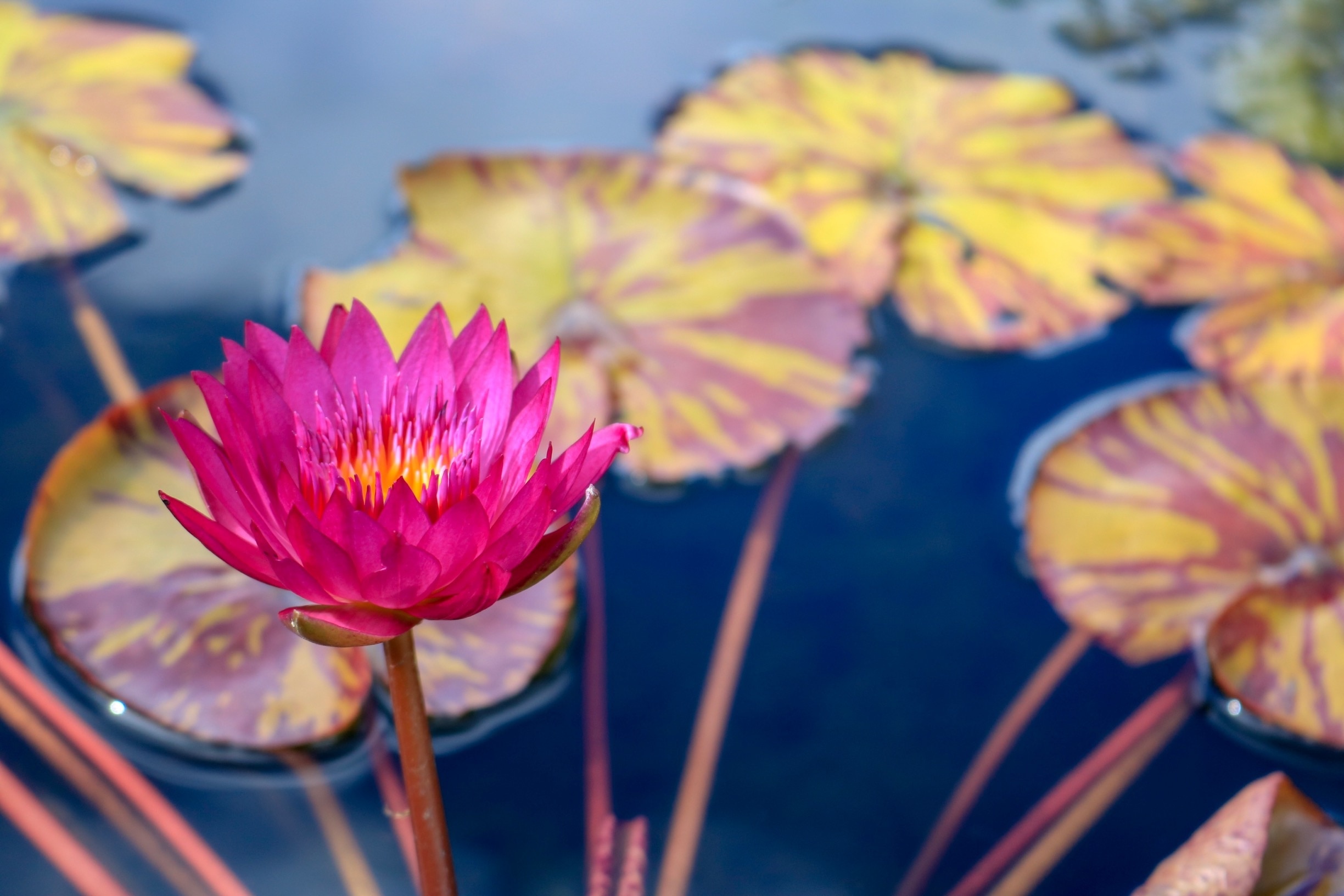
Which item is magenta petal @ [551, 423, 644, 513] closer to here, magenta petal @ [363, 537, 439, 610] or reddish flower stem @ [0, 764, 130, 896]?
magenta petal @ [363, 537, 439, 610]

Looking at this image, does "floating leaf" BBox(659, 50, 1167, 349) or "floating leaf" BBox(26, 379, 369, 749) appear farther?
"floating leaf" BBox(659, 50, 1167, 349)

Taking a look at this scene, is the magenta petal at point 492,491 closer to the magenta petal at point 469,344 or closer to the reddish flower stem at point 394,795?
the magenta petal at point 469,344

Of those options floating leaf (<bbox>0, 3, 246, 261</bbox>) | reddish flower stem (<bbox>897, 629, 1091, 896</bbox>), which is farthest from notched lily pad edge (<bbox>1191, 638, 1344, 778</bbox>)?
floating leaf (<bbox>0, 3, 246, 261</bbox>)

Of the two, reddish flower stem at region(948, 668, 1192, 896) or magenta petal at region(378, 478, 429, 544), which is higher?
magenta petal at region(378, 478, 429, 544)

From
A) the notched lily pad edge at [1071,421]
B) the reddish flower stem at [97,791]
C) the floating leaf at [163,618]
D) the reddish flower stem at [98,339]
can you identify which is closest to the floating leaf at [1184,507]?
the notched lily pad edge at [1071,421]

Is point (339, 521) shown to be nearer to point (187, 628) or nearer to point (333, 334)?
point (333, 334)

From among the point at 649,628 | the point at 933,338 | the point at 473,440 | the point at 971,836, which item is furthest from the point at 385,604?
the point at 933,338
